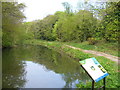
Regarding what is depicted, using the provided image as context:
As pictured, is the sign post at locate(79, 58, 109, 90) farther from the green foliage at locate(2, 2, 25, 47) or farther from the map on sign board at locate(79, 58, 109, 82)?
the green foliage at locate(2, 2, 25, 47)

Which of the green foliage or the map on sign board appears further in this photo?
the green foliage

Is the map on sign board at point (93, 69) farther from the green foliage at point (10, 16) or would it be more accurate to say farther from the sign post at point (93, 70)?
the green foliage at point (10, 16)

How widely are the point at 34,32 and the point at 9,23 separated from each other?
105 feet

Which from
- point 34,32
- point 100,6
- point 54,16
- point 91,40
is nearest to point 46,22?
point 54,16

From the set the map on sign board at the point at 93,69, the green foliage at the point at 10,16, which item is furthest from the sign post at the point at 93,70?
the green foliage at the point at 10,16

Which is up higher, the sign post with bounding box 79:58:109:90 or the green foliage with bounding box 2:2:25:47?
the green foliage with bounding box 2:2:25:47

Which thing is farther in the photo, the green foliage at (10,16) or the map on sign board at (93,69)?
the green foliage at (10,16)

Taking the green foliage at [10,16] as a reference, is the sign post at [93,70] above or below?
below

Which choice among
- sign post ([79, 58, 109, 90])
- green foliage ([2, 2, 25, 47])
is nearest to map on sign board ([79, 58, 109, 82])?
sign post ([79, 58, 109, 90])

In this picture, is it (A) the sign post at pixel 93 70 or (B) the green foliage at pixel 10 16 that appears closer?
(A) the sign post at pixel 93 70

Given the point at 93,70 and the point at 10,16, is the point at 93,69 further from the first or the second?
the point at 10,16

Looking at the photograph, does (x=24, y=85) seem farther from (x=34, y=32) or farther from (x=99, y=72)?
(x=34, y=32)

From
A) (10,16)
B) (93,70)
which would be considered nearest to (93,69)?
(93,70)

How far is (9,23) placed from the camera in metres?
18.2
